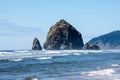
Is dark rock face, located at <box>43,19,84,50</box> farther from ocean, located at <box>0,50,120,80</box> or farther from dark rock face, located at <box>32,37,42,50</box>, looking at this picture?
ocean, located at <box>0,50,120,80</box>

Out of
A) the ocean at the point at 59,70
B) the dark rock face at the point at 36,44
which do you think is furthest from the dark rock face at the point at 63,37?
the ocean at the point at 59,70

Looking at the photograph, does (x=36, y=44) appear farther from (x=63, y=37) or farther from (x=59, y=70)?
(x=59, y=70)

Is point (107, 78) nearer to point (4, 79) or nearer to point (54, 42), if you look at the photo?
point (4, 79)

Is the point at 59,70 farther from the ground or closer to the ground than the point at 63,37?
closer to the ground

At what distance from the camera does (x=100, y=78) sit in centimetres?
2911

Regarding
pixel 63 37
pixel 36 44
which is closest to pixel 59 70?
pixel 36 44

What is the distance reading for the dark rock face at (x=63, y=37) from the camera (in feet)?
589

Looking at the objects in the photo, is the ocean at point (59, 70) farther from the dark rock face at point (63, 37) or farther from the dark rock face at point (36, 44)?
the dark rock face at point (63, 37)

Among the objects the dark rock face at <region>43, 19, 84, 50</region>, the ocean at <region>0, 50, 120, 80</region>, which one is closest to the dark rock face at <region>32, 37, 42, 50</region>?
the dark rock face at <region>43, 19, 84, 50</region>

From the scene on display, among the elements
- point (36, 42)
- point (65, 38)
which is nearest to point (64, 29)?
point (65, 38)

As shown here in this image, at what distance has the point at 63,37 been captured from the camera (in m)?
184

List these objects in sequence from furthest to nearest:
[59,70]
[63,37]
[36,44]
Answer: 1. [63,37]
2. [36,44]
3. [59,70]

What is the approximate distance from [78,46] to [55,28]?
15.4 m

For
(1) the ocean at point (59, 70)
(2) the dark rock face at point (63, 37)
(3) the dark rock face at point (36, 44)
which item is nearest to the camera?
(1) the ocean at point (59, 70)
